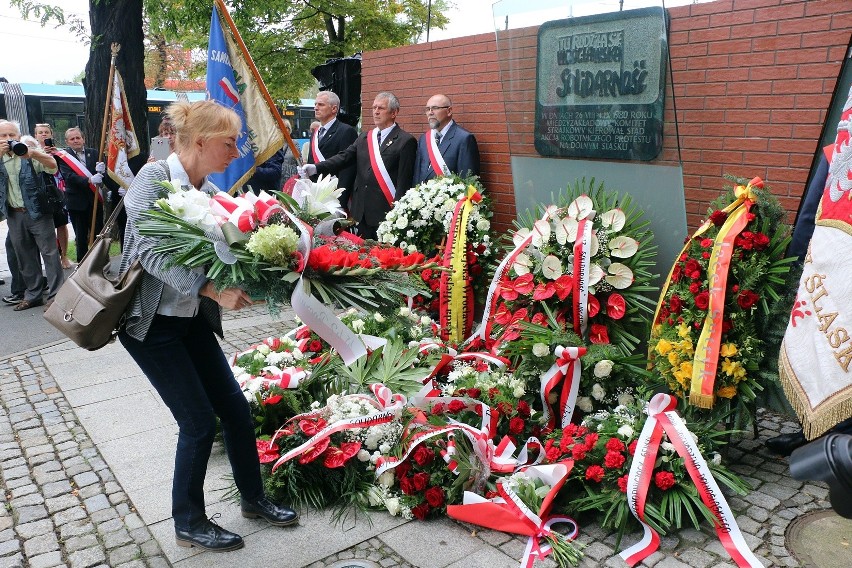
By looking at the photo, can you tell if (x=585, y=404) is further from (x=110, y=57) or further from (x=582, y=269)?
(x=110, y=57)

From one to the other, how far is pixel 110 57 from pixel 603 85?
7758mm

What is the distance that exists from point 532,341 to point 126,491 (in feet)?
7.15

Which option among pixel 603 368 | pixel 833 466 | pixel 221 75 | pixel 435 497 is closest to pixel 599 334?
pixel 603 368

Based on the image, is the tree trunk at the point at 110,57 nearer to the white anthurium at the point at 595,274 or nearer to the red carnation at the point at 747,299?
the white anthurium at the point at 595,274

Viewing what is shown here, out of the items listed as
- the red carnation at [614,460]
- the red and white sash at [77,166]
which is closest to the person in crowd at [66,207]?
the red and white sash at [77,166]

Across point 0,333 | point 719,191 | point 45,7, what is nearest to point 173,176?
point 719,191

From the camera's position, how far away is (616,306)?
3.78 meters

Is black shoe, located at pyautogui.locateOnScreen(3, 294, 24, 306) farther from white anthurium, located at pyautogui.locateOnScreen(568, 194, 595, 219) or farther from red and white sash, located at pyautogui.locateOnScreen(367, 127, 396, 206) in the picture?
white anthurium, located at pyautogui.locateOnScreen(568, 194, 595, 219)

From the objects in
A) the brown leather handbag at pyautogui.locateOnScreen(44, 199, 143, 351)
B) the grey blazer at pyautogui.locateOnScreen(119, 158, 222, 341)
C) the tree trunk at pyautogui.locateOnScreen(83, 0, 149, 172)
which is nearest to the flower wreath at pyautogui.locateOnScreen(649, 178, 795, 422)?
the grey blazer at pyautogui.locateOnScreen(119, 158, 222, 341)

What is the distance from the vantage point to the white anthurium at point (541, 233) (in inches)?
156

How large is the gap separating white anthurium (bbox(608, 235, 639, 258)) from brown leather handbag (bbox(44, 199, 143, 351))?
7.93 ft

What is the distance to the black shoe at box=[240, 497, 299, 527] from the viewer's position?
3158 mm

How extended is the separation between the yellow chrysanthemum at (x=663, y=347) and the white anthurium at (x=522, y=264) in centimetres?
85

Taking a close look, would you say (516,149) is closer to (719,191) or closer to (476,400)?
(719,191)
